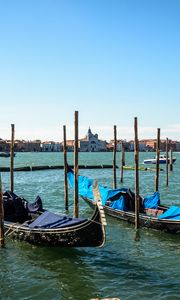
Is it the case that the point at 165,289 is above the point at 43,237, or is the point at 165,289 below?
below

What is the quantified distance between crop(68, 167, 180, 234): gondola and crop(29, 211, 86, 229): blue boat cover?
3.42 meters

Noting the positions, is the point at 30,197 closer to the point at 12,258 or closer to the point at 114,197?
the point at 114,197

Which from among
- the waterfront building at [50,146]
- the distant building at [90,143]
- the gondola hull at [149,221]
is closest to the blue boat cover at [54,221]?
the gondola hull at [149,221]

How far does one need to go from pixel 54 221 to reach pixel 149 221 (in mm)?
3595

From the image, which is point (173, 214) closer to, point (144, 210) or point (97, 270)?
point (144, 210)

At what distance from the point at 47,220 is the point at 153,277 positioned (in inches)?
108

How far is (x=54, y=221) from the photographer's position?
29.3ft

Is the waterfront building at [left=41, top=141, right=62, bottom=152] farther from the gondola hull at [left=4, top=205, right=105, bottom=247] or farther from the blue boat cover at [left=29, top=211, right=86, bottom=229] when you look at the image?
the gondola hull at [left=4, top=205, right=105, bottom=247]

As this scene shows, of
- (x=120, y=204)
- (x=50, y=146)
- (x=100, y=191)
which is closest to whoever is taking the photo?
(x=120, y=204)

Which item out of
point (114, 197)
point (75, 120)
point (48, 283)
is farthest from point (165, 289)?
point (114, 197)

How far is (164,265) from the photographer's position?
27.6 ft

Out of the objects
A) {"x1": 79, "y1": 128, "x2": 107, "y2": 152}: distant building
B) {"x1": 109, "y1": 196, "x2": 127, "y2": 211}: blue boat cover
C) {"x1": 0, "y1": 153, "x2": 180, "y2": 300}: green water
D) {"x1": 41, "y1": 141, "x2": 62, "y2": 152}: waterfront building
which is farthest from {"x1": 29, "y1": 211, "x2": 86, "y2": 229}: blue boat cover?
{"x1": 41, "y1": 141, "x2": 62, "y2": 152}: waterfront building

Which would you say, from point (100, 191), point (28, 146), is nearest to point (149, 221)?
point (100, 191)

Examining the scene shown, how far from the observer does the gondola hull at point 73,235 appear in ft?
26.6
